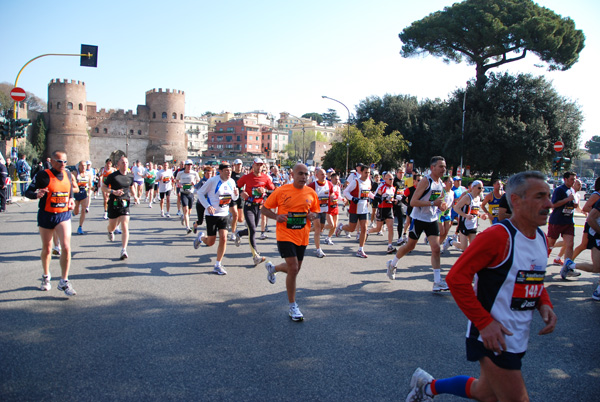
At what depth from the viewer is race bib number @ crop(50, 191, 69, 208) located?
229 inches

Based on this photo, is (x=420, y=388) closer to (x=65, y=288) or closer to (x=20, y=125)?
(x=65, y=288)

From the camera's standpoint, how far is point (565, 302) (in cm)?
610

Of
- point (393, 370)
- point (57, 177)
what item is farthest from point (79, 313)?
point (393, 370)

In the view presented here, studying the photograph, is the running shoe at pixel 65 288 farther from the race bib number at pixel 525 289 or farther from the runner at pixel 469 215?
the runner at pixel 469 215

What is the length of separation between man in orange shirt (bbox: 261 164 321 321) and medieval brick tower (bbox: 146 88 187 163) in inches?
2957

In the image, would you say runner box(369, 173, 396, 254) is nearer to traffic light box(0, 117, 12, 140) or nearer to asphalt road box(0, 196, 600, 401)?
asphalt road box(0, 196, 600, 401)

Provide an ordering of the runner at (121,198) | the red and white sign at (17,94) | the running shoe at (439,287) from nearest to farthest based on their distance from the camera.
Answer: the running shoe at (439,287), the runner at (121,198), the red and white sign at (17,94)

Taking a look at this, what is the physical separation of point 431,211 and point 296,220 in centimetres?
254

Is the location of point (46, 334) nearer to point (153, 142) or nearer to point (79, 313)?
point (79, 313)

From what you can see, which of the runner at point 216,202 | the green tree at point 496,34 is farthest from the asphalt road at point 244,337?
the green tree at point 496,34

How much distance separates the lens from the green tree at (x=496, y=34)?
38.3 m

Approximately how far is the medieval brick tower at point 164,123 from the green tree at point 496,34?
1859 inches

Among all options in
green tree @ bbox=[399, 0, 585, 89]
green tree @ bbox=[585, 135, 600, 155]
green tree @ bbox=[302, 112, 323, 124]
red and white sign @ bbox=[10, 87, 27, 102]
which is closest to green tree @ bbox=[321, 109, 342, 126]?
green tree @ bbox=[302, 112, 323, 124]

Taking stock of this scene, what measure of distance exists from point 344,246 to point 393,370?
6758mm
